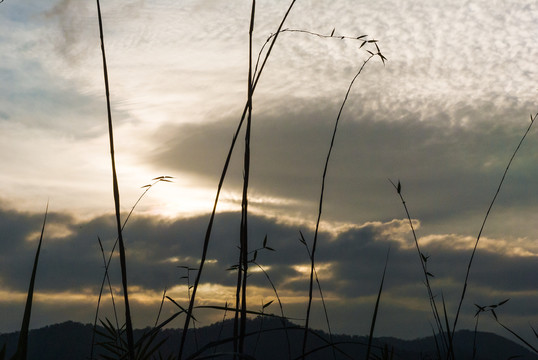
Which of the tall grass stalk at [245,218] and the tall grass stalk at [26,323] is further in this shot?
the tall grass stalk at [245,218]

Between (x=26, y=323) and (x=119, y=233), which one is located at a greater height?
(x=119, y=233)

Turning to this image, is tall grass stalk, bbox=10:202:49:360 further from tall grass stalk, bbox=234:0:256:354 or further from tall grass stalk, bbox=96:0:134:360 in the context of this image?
tall grass stalk, bbox=234:0:256:354

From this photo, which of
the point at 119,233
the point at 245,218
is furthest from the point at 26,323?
the point at 245,218

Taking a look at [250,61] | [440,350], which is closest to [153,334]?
[250,61]

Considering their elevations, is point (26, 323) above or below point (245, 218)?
below

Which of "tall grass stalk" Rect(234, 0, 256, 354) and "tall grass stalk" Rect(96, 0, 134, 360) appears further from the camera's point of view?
"tall grass stalk" Rect(234, 0, 256, 354)

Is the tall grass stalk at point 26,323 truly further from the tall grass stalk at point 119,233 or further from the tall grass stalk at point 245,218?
the tall grass stalk at point 245,218

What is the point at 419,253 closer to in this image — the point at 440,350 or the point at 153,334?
the point at 440,350

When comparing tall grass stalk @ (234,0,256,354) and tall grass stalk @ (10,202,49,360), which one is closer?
tall grass stalk @ (10,202,49,360)

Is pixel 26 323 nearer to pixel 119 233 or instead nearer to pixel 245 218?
pixel 119 233

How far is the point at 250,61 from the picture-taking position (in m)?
1.69

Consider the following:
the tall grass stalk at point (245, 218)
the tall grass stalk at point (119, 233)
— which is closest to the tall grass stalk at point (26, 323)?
the tall grass stalk at point (119, 233)

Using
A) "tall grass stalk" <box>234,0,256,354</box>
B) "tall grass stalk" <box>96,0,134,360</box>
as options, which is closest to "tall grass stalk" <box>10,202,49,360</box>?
"tall grass stalk" <box>96,0,134,360</box>

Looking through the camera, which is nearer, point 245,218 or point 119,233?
point 119,233
